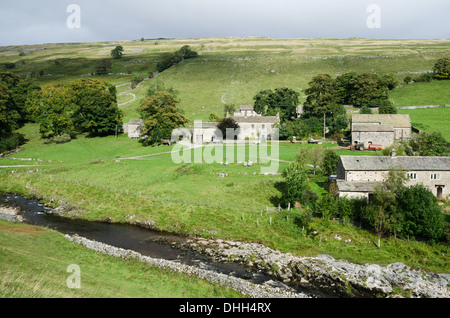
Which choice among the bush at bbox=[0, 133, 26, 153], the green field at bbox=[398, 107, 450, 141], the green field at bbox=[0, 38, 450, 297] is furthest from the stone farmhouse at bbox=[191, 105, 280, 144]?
the bush at bbox=[0, 133, 26, 153]

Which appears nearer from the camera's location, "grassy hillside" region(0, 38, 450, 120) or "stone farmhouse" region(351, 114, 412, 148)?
"stone farmhouse" region(351, 114, 412, 148)

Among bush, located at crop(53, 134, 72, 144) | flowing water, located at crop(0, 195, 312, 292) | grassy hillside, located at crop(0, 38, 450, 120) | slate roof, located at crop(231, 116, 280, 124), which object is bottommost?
flowing water, located at crop(0, 195, 312, 292)

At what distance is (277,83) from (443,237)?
9975 centimetres

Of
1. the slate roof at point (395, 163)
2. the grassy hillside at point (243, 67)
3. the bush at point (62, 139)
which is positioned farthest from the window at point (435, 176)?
the bush at point (62, 139)

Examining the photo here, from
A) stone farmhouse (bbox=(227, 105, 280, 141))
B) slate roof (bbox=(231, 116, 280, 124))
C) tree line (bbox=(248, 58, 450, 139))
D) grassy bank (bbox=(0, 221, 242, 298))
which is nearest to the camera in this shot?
grassy bank (bbox=(0, 221, 242, 298))

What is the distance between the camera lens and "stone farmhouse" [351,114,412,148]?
6831 cm

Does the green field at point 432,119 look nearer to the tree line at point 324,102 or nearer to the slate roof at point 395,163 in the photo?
the tree line at point 324,102

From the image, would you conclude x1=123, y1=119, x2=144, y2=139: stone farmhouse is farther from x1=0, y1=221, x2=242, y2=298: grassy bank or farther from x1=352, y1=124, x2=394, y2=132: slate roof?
x1=0, y1=221, x2=242, y2=298: grassy bank

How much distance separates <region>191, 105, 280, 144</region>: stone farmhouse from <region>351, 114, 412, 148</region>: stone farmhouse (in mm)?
20888

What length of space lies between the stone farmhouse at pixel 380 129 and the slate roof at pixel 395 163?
23.0 meters

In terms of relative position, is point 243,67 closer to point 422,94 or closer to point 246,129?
point 246,129

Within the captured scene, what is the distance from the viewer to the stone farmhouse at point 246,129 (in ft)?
266

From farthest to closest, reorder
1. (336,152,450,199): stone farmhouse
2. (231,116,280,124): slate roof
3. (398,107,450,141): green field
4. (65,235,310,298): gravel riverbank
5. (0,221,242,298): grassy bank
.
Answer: (231,116,280,124): slate roof
(398,107,450,141): green field
(336,152,450,199): stone farmhouse
(65,235,310,298): gravel riverbank
(0,221,242,298): grassy bank

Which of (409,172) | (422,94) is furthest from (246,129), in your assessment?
(422,94)
